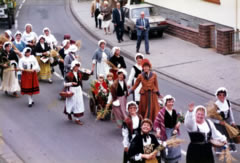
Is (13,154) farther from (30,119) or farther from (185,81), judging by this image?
(185,81)

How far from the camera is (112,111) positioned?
15.2 meters

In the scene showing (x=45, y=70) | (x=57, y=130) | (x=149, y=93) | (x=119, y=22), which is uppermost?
(x=149, y=93)

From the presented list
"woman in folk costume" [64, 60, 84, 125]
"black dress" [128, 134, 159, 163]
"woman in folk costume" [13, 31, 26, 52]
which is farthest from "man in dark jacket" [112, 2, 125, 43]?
"black dress" [128, 134, 159, 163]

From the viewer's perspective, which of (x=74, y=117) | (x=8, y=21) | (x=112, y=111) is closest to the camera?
(x=112, y=111)

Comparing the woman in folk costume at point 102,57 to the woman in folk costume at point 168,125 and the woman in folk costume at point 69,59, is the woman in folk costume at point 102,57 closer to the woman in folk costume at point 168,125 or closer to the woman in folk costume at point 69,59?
the woman in folk costume at point 69,59

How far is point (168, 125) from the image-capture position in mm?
11734

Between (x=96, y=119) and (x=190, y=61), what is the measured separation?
754 centimetres

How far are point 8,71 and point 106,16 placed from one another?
10.7 m

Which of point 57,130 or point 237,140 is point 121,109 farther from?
point 237,140

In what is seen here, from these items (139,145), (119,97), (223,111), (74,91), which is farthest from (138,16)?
(139,145)

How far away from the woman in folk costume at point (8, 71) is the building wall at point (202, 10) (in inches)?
405

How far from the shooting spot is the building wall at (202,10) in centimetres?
2511

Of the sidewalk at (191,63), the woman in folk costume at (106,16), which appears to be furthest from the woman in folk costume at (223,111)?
the woman in folk costume at (106,16)

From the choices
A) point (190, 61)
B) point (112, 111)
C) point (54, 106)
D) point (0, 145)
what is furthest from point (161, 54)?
point (0, 145)
